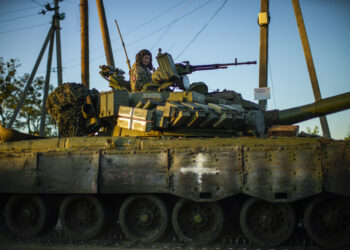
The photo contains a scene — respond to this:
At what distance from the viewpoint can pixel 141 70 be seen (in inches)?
418

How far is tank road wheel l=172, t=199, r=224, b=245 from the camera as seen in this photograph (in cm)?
A: 764

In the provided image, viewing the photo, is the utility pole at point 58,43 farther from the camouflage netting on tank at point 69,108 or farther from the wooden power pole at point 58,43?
the camouflage netting on tank at point 69,108

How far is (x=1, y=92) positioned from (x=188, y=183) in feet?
92.3

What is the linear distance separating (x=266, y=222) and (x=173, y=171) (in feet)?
6.53

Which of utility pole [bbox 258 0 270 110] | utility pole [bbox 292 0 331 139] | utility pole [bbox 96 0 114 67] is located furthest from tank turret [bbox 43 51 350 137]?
utility pole [bbox 96 0 114 67]

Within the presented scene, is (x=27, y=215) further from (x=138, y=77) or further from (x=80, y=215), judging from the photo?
(x=138, y=77)

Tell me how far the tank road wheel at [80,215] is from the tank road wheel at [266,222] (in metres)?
3.05

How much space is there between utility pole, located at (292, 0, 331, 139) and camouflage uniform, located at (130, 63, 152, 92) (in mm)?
6870

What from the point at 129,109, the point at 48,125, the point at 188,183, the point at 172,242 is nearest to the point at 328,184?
the point at 188,183

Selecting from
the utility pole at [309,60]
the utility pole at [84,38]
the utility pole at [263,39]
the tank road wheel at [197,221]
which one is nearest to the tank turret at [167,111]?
the tank road wheel at [197,221]

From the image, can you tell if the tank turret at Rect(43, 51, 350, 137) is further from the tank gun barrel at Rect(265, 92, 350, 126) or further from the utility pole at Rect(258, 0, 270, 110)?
the utility pole at Rect(258, 0, 270, 110)

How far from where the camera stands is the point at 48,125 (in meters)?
38.1

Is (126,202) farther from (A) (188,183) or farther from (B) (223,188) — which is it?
(B) (223,188)

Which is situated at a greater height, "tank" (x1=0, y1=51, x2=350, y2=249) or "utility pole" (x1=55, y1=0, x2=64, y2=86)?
"utility pole" (x1=55, y1=0, x2=64, y2=86)
